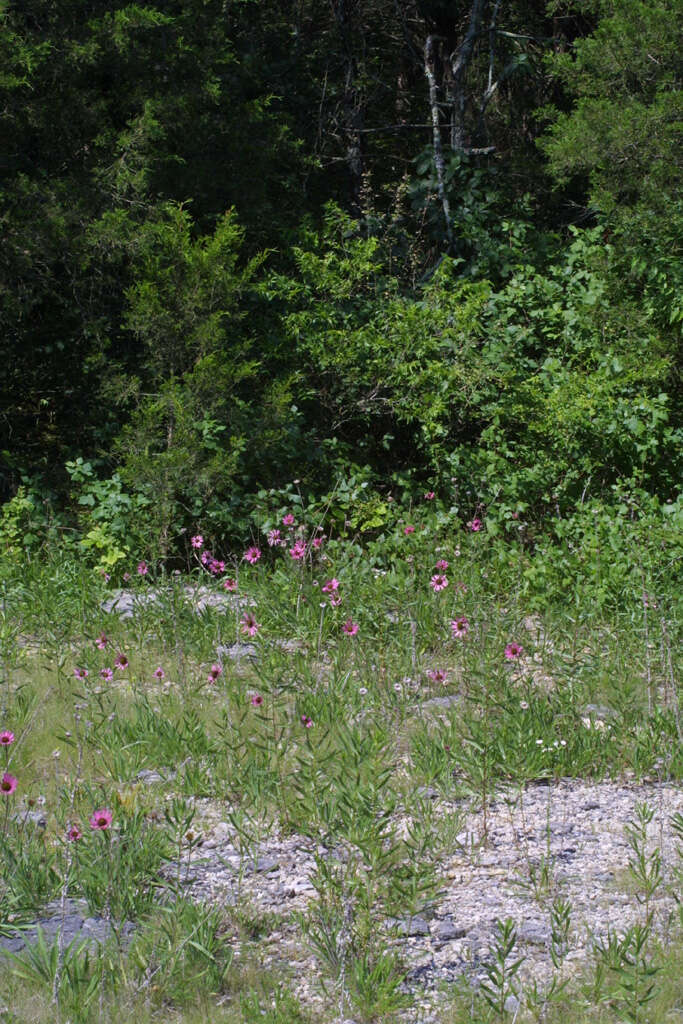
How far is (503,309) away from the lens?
358 inches

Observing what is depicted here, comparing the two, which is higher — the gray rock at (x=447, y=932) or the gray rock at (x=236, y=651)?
the gray rock at (x=447, y=932)

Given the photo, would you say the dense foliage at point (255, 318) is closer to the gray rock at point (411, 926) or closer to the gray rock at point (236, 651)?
the gray rock at point (236, 651)

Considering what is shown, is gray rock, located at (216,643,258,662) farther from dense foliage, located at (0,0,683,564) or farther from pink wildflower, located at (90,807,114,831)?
pink wildflower, located at (90,807,114,831)

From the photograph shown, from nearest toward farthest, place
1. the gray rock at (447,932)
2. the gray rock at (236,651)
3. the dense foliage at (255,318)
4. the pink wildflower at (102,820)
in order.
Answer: the pink wildflower at (102,820) → the gray rock at (447,932) → the gray rock at (236,651) → the dense foliage at (255,318)

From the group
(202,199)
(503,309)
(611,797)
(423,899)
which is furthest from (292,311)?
(423,899)

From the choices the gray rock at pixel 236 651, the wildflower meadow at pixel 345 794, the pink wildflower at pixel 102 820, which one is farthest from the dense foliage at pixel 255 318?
the pink wildflower at pixel 102 820

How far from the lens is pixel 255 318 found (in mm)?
8789

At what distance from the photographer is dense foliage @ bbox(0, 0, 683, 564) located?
279 inches

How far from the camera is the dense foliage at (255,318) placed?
7.09 m

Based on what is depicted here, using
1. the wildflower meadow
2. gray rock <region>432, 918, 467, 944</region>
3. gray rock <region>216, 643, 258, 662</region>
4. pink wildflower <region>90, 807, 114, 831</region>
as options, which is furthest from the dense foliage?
gray rock <region>432, 918, 467, 944</region>

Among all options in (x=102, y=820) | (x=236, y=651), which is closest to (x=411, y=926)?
(x=102, y=820)

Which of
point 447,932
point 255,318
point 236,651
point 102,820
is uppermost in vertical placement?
point 102,820

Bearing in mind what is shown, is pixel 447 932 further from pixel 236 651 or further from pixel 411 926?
pixel 236 651

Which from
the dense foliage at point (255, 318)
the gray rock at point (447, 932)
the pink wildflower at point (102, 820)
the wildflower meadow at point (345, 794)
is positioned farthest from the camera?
the dense foliage at point (255, 318)
